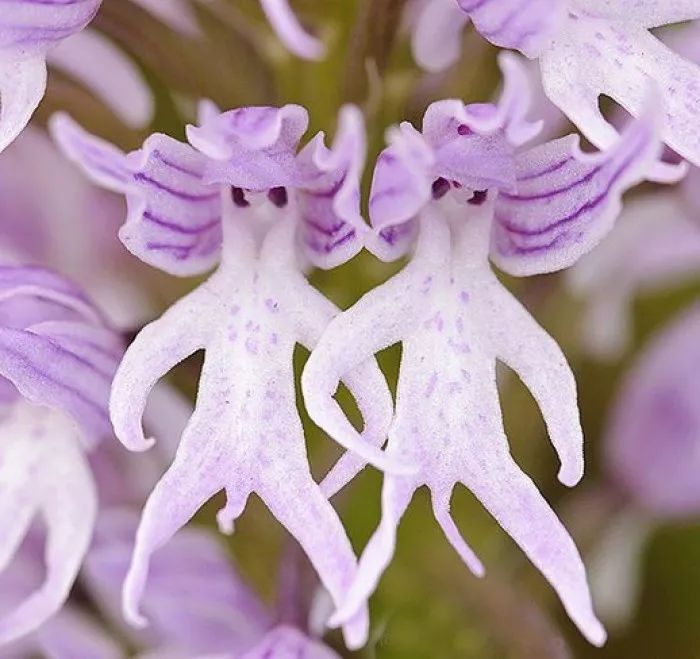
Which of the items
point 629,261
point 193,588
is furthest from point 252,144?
point 629,261

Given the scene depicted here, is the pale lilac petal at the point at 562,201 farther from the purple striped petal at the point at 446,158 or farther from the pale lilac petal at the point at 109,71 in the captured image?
the pale lilac petal at the point at 109,71

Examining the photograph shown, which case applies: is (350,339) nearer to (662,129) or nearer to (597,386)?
(662,129)

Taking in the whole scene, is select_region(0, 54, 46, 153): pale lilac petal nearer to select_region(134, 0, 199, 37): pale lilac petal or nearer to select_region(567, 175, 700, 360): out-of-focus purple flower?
select_region(134, 0, 199, 37): pale lilac petal

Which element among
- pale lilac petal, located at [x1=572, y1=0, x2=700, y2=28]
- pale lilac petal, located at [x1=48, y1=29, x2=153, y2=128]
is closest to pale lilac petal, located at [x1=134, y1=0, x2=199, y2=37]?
pale lilac petal, located at [x1=48, y1=29, x2=153, y2=128]

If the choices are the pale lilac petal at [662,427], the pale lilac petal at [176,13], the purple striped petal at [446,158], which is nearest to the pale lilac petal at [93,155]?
the purple striped petal at [446,158]

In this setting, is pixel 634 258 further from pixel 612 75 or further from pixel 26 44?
pixel 26 44
